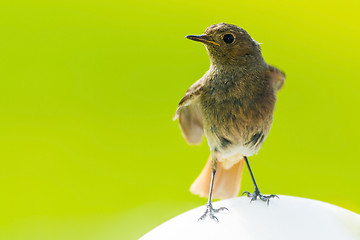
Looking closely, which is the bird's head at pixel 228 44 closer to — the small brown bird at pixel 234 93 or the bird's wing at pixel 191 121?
the small brown bird at pixel 234 93

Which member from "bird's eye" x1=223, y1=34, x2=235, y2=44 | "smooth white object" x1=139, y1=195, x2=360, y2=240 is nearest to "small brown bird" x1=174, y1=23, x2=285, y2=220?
"bird's eye" x1=223, y1=34, x2=235, y2=44

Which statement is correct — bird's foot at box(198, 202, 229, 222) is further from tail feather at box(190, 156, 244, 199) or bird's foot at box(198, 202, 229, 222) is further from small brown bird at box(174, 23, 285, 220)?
tail feather at box(190, 156, 244, 199)

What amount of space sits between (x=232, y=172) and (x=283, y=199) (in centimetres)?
74

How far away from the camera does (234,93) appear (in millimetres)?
2723

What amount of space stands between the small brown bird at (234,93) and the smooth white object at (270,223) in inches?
4.5

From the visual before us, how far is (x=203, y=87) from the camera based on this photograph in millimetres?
2799

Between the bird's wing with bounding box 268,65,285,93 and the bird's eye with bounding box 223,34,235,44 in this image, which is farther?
the bird's wing with bounding box 268,65,285,93

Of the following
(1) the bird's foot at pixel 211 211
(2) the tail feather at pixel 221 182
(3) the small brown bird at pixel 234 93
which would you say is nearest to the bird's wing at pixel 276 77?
(3) the small brown bird at pixel 234 93

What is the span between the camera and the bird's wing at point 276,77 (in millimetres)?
2849

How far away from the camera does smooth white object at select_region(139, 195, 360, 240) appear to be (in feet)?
7.66

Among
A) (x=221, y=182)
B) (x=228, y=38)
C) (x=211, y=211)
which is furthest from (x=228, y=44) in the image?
(x=221, y=182)

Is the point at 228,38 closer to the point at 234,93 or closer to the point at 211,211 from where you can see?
the point at 234,93

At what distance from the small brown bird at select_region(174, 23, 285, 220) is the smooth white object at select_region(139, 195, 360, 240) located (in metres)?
0.11

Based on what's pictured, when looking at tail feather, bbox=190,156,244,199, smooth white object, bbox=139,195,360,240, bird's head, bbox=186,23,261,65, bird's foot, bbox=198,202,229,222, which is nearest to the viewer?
smooth white object, bbox=139,195,360,240
